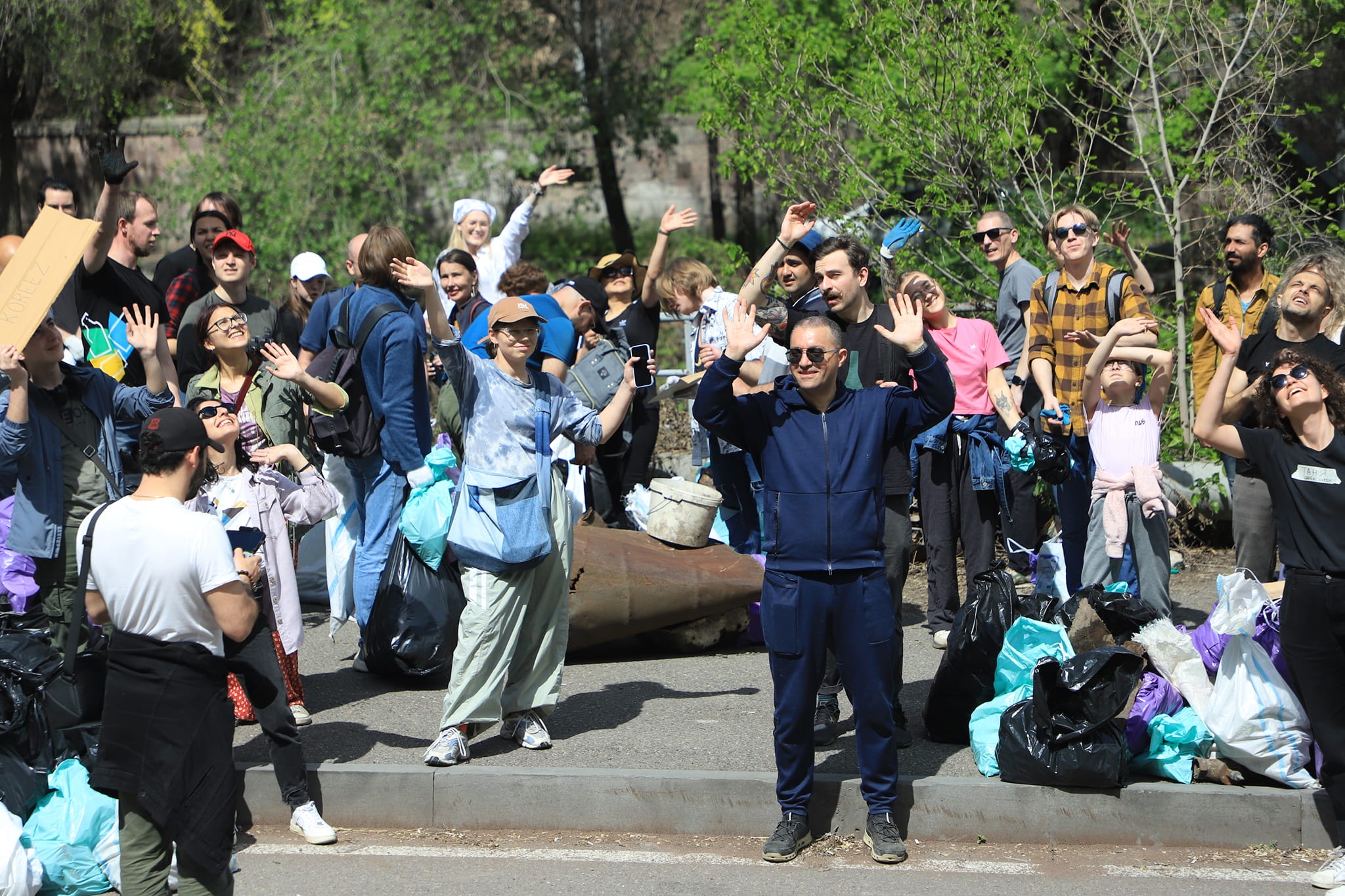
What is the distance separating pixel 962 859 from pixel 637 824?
3.94 ft

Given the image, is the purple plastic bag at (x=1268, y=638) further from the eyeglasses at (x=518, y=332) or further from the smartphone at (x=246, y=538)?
the smartphone at (x=246, y=538)

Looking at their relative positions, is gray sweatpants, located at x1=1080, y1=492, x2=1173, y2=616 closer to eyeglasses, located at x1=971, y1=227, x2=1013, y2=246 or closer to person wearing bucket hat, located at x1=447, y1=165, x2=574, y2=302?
eyeglasses, located at x1=971, y1=227, x2=1013, y2=246

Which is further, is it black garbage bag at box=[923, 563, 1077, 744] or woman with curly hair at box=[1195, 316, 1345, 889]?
black garbage bag at box=[923, 563, 1077, 744]

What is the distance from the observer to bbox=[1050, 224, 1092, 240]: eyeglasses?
6.90 m

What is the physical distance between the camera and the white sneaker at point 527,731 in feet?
18.3

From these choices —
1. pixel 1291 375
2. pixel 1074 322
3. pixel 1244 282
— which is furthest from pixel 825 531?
pixel 1244 282

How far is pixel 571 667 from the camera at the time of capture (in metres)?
6.89

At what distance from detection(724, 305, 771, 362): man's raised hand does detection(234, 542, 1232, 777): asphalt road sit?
1.72 meters

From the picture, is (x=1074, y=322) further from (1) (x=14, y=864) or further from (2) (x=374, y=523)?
(1) (x=14, y=864)

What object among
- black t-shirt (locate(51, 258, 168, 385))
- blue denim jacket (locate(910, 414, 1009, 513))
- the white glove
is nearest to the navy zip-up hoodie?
the white glove

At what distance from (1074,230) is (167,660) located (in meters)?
4.98

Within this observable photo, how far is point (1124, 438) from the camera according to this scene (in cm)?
657

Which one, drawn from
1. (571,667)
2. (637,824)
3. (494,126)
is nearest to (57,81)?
(494,126)

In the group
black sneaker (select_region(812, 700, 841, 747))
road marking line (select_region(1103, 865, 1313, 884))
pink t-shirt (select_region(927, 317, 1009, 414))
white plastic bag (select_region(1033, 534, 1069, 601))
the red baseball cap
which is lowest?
road marking line (select_region(1103, 865, 1313, 884))
